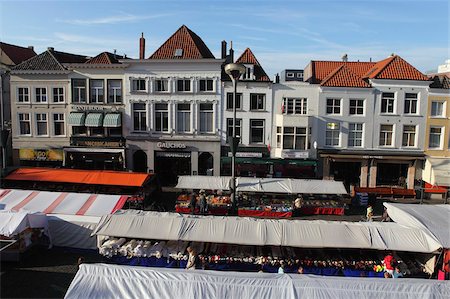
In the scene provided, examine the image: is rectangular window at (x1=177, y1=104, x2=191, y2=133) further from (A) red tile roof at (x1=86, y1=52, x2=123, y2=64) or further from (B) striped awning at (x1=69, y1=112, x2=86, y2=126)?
(B) striped awning at (x1=69, y1=112, x2=86, y2=126)

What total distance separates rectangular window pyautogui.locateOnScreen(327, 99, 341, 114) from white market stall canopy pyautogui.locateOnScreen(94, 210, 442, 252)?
650 inches

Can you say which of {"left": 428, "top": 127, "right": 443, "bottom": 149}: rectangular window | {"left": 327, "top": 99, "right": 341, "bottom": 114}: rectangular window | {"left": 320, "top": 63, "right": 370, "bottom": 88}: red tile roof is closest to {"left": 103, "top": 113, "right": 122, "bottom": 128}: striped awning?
{"left": 320, "top": 63, "right": 370, "bottom": 88}: red tile roof

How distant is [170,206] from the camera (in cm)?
Answer: 2481

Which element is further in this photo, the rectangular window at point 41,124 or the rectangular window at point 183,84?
the rectangular window at point 41,124

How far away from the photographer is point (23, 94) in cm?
3180

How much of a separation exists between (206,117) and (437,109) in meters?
18.6

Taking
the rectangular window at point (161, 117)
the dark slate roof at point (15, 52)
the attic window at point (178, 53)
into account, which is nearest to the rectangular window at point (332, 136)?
the rectangular window at point (161, 117)

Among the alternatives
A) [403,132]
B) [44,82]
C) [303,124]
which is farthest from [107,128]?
[403,132]

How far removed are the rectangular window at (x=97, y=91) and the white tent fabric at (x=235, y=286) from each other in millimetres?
23948

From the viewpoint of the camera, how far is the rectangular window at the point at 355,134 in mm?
29938

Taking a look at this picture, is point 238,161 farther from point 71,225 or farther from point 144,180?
point 71,225

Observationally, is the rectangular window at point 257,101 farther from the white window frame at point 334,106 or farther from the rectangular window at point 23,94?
the rectangular window at point 23,94

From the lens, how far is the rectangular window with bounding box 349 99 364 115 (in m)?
29.8

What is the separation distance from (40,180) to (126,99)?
9.35 meters
